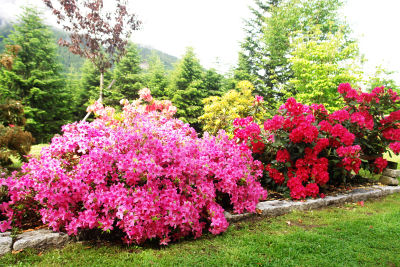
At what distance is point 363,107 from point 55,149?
5.03 m

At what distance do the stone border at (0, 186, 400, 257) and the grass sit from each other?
0.08 m

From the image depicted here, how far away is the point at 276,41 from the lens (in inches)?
679

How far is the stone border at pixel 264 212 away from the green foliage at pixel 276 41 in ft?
41.3

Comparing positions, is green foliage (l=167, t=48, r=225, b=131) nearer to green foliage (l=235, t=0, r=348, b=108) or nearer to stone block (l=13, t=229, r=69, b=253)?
green foliage (l=235, t=0, r=348, b=108)

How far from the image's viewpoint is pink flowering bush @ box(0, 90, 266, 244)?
2178mm

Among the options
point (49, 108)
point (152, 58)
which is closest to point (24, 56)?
point (49, 108)

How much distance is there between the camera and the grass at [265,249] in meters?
2.00

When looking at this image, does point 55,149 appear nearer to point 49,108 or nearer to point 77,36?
point 77,36

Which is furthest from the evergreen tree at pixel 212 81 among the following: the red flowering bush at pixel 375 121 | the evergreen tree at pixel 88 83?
the red flowering bush at pixel 375 121

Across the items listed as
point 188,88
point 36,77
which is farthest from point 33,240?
point 36,77

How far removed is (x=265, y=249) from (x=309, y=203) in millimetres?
1556

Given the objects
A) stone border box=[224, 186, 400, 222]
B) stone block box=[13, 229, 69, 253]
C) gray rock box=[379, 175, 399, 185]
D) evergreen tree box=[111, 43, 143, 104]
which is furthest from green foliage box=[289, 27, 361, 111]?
stone block box=[13, 229, 69, 253]

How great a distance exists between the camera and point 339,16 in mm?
18266

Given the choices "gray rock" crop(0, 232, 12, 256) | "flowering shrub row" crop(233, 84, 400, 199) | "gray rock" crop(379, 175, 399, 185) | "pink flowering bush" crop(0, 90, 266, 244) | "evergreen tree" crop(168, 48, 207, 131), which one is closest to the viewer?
"gray rock" crop(0, 232, 12, 256)
